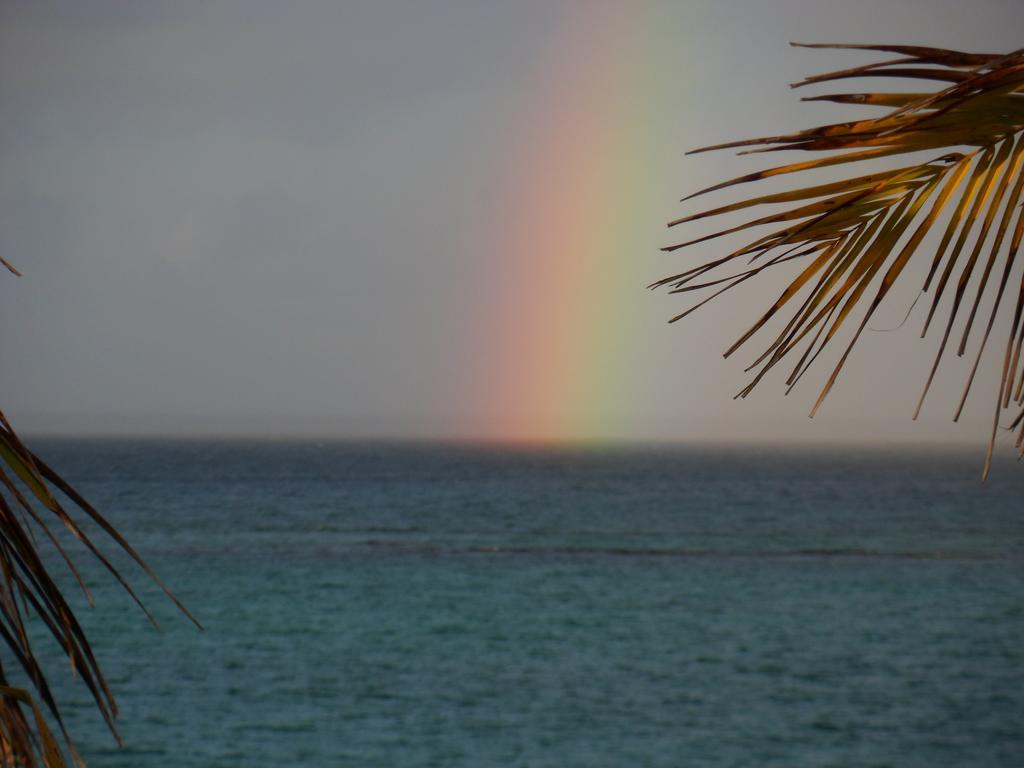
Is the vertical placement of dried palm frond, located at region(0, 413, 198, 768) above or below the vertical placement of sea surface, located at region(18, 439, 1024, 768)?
above

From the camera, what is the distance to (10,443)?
110 cm

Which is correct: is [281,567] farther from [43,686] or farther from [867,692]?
[43,686]

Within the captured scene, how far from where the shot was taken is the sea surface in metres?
21.4

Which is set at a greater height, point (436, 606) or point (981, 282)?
point (981, 282)

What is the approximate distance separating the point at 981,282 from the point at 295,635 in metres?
34.0

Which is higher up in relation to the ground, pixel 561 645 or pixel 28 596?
pixel 28 596

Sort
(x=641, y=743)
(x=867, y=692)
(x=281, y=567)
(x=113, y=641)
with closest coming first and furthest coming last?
(x=641, y=743), (x=867, y=692), (x=113, y=641), (x=281, y=567)

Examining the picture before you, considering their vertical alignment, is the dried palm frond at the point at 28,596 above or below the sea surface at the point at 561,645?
above

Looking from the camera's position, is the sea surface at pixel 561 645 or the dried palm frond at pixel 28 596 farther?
the sea surface at pixel 561 645

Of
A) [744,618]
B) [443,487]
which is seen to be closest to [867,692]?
[744,618]

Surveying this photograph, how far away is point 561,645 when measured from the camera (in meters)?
31.7

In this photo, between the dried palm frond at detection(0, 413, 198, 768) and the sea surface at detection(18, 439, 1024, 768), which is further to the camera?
the sea surface at detection(18, 439, 1024, 768)

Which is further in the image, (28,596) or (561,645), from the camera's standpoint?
(561,645)

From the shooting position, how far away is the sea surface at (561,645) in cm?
2142
